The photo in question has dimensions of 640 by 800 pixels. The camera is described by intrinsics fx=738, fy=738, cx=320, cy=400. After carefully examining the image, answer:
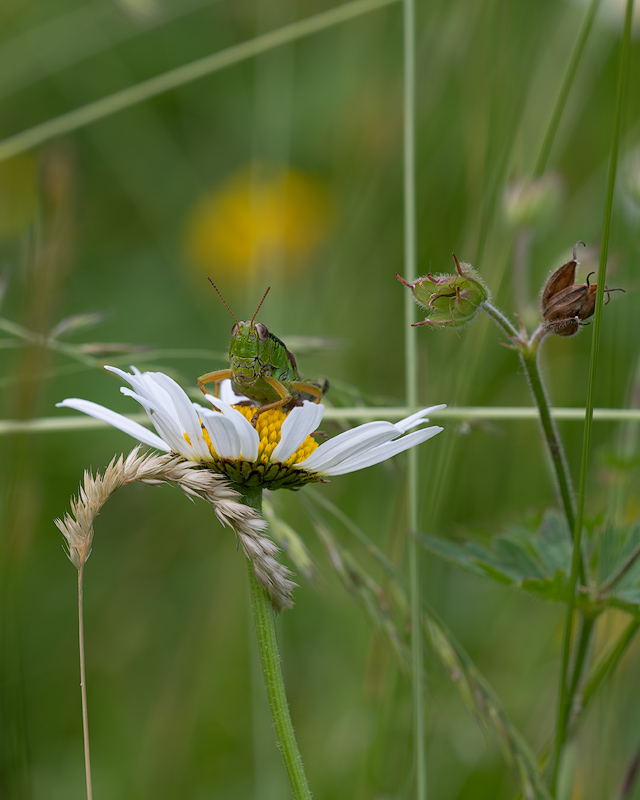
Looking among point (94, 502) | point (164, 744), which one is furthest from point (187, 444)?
point (164, 744)

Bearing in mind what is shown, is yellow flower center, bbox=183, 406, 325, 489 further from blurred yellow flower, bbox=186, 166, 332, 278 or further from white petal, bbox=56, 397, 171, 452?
blurred yellow flower, bbox=186, 166, 332, 278

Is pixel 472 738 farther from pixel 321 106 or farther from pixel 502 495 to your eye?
pixel 321 106

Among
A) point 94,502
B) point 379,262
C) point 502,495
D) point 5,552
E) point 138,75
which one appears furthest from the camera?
point 138,75

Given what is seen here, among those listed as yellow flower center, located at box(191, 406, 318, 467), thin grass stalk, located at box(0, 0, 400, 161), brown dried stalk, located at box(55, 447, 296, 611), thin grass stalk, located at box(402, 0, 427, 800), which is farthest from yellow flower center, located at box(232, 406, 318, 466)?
thin grass stalk, located at box(0, 0, 400, 161)

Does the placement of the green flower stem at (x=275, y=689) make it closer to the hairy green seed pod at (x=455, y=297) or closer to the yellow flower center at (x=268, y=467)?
the yellow flower center at (x=268, y=467)

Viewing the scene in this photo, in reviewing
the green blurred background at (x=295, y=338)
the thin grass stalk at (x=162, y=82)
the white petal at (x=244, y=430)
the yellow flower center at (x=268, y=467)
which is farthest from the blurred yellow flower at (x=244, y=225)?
the white petal at (x=244, y=430)

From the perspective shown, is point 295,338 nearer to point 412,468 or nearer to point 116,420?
point 412,468
